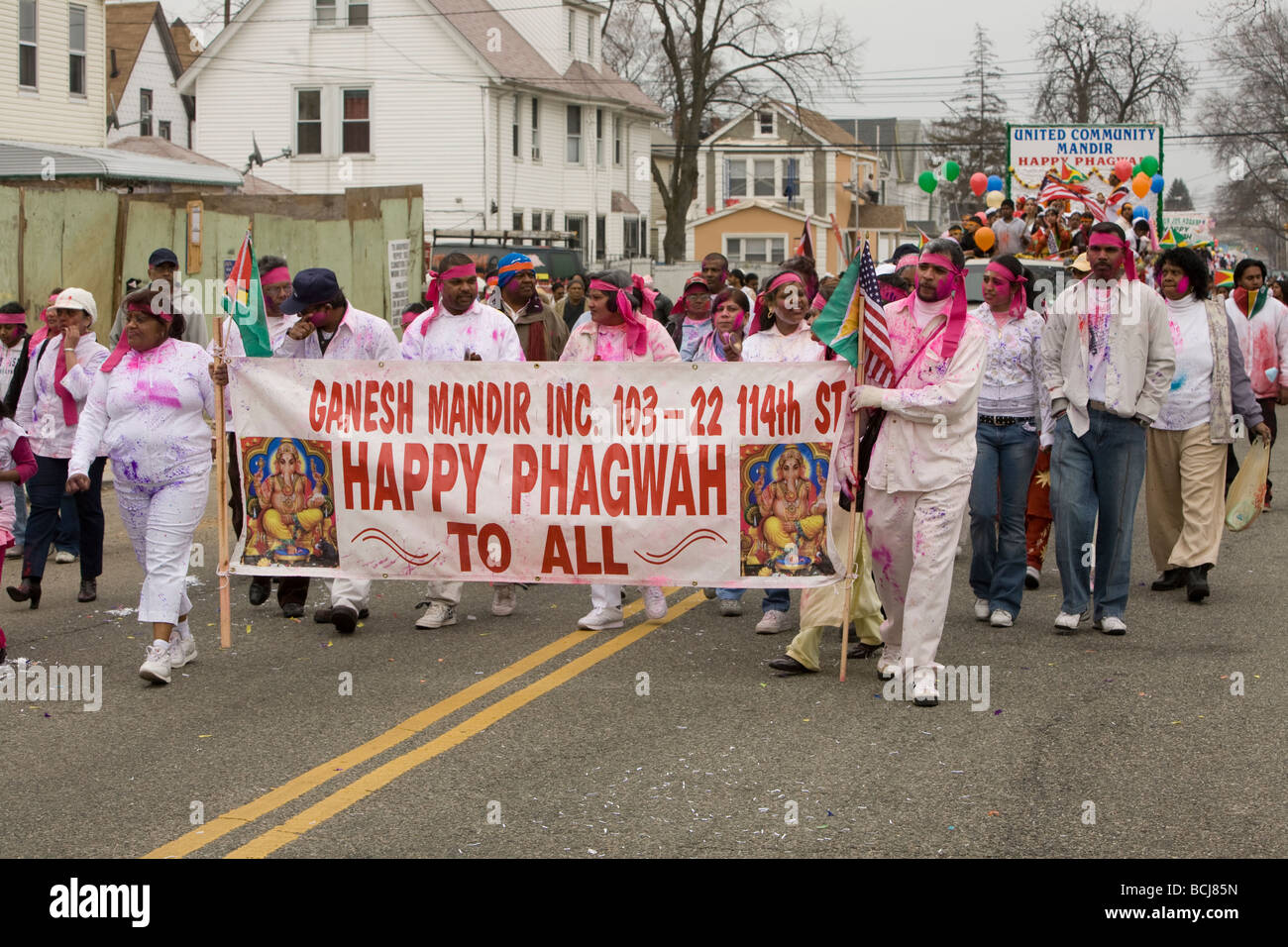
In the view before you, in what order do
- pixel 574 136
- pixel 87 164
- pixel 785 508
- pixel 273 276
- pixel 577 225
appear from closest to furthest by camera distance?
pixel 785 508 → pixel 273 276 → pixel 87 164 → pixel 574 136 → pixel 577 225

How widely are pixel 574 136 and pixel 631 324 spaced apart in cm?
3823

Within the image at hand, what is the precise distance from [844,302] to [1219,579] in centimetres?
438

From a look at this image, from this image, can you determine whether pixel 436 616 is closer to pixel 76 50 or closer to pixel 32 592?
pixel 32 592

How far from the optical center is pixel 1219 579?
10.5 m

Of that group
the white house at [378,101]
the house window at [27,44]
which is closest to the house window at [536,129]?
the white house at [378,101]

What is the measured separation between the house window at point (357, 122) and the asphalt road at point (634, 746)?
33535mm

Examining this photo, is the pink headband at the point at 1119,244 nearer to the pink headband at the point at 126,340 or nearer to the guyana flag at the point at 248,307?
the guyana flag at the point at 248,307

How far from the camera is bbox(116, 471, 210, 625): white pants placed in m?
7.57

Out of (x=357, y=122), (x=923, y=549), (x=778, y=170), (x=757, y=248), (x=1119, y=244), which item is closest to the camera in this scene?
(x=923, y=549)

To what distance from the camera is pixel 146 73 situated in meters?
51.1

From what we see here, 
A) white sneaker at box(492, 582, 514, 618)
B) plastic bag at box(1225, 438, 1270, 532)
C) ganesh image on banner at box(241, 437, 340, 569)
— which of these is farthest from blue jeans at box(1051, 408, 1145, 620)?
ganesh image on banner at box(241, 437, 340, 569)

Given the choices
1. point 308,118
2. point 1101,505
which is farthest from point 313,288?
point 308,118

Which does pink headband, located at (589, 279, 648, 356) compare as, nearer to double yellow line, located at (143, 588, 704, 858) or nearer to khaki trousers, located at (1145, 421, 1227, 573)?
double yellow line, located at (143, 588, 704, 858)

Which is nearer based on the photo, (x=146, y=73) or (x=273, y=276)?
(x=273, y=276)
